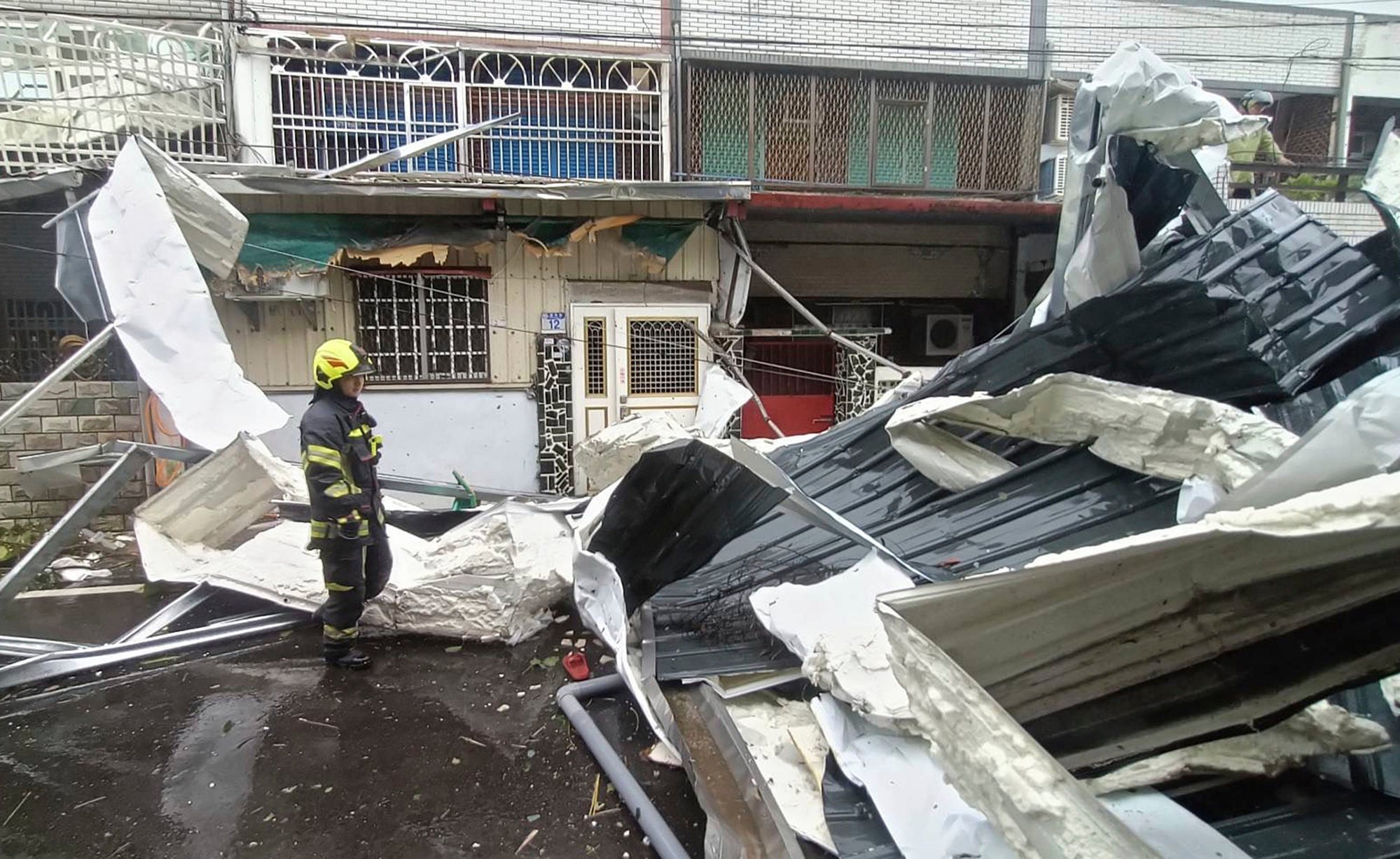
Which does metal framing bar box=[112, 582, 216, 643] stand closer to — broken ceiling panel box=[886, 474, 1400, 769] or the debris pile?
the debris pile

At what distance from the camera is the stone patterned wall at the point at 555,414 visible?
24.2 feet

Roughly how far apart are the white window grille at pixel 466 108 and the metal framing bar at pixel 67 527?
3882 mm

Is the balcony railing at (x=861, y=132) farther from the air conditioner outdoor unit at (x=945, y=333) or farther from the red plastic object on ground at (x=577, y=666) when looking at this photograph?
the red plastic object on ground at (x=577, y=666)

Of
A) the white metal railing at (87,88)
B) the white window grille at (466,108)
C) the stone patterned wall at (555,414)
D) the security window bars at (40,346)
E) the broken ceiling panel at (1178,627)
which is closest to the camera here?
the broken ceiling panel at (1178,627)

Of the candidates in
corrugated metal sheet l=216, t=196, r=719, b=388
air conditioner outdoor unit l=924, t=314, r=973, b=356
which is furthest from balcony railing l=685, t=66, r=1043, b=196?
air conditioner outdoor unit l=924, t=314, r=973, b=356

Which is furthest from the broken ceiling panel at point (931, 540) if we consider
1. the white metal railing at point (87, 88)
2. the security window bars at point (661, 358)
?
the white metal railing at point (87, 88)

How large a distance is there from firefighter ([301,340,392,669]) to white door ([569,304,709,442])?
3.66 metres

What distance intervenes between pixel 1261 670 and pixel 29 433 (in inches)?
335

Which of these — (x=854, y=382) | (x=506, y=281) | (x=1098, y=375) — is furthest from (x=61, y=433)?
(x=1098, y=375)

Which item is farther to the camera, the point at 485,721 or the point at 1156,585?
the point at 485,721

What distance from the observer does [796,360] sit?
8.45 m

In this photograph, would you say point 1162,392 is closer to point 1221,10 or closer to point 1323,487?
point 1323,487

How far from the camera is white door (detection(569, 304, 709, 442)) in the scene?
7.49 m

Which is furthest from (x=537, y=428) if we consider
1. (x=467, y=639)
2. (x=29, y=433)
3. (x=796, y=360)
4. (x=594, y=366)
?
(x=29, y=433)
